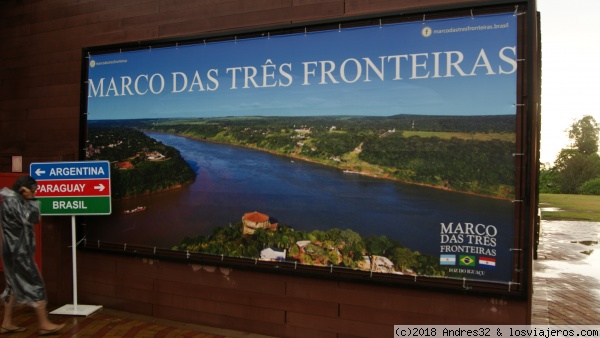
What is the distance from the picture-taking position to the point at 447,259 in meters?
4.12

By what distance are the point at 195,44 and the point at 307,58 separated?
1.31m

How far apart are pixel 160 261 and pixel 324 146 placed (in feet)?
7.56

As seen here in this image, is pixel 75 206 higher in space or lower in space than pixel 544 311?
higher

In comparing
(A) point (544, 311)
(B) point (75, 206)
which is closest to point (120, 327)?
(B) point (75, 206)

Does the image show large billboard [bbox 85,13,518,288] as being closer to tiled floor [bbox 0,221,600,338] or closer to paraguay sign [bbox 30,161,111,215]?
paraguay sign [bbox 30,161,111,215]

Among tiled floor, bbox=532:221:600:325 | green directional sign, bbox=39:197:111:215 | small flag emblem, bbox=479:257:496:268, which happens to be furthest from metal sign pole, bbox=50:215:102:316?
tiled floor, bbox=532:221:600:325

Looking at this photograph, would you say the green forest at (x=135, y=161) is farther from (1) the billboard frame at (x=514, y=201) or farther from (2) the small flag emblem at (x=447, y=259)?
(2) the small flag emblem at (x=447, y=259)

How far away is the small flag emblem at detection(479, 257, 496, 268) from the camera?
3992 mm

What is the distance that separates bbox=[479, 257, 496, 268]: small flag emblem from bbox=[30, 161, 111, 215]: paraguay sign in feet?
12.4

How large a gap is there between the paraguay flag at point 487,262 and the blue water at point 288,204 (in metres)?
0.05

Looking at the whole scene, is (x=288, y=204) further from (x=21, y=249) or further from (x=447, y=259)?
(x=21, y=249)

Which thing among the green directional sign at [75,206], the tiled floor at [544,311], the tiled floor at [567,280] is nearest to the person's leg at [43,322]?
the tiled floor at [544,311]

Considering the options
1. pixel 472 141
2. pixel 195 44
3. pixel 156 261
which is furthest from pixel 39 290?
pixel 472 141

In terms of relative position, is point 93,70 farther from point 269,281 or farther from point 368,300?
point 368,300
